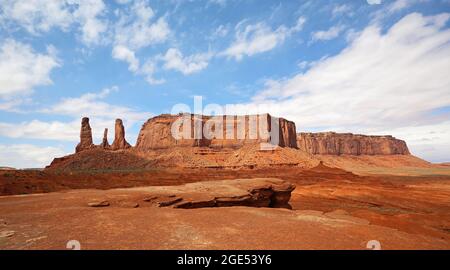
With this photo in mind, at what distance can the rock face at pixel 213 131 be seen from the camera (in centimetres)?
8056

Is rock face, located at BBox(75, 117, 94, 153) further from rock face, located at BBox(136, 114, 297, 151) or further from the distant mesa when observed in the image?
rock face, located at BBox(136, 114, 297, 151)

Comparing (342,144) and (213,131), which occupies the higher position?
(213,131)

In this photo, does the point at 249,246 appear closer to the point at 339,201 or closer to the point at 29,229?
the point at 29,229

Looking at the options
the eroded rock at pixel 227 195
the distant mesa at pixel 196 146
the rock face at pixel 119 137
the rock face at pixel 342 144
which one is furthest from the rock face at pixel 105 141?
the rock face at pixel 342 144

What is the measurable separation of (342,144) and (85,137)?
111403 mm

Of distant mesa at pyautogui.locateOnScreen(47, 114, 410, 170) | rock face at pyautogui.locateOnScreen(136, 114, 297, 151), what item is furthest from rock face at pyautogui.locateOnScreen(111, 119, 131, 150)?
rock face at pyautogui.locateOnScreen(136, 114, 297, 151)

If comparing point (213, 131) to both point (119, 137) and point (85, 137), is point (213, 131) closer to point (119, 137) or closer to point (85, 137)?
point (119, 137)

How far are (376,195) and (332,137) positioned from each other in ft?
369

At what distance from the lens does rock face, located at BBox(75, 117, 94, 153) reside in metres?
75.9

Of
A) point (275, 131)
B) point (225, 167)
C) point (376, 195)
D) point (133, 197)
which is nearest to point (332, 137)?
point (275, 131)

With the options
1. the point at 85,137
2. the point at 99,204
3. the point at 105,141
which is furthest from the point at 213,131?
the point at 99,204

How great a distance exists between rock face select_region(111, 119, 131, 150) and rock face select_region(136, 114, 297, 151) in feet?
16.7

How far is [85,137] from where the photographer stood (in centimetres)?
7694
